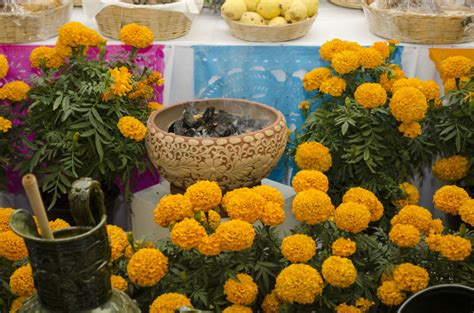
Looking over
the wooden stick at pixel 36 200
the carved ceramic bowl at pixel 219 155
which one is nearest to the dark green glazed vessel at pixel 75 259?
the wooden stick at pixel 36 200

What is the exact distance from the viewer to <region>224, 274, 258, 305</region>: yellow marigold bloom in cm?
105

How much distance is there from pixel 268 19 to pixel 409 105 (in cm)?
70

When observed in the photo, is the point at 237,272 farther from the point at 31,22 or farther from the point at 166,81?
the point at 31,22

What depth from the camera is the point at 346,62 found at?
5.33 feet

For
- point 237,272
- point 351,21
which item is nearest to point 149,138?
point 237,272

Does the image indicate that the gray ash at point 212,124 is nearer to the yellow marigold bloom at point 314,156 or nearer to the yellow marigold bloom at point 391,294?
the yellow marigold bloom at point 314,156

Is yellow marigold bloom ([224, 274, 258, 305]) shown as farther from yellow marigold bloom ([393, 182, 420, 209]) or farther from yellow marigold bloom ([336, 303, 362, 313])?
yellow marigold bloom ([393, 182, 420, 209])

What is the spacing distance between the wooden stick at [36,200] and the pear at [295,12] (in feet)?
4.58

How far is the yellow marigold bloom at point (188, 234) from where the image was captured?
1.03 m

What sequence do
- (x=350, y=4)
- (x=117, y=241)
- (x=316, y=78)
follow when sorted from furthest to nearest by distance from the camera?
(x=350, y=4)
(x=316, y=78)
(x=117, y=241)

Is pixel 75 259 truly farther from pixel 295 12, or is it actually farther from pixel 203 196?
pixel 295 12

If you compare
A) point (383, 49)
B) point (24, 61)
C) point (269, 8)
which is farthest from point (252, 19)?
point (24, 61)

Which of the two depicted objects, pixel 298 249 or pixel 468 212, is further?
pixel 468 212

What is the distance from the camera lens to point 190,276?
113 centimetres
